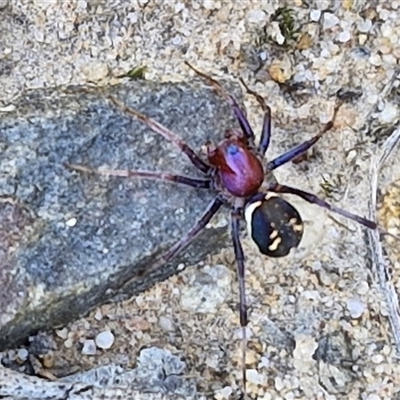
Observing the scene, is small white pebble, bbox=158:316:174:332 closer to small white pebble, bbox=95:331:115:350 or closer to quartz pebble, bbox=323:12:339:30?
small white pebble, bbox=95:331:115:350

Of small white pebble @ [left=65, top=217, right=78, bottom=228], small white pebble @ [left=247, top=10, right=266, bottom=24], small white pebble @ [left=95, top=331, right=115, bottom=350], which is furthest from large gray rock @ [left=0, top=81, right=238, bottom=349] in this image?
small white pebble @ [left=247, top=10, right=266, bottom=24]

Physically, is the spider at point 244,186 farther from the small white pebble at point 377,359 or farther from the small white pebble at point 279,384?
the small white pebble at point 377,359

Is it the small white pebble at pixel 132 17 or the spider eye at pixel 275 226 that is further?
the small white pebble at pixel 132 17

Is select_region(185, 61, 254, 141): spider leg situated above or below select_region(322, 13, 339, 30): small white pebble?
below

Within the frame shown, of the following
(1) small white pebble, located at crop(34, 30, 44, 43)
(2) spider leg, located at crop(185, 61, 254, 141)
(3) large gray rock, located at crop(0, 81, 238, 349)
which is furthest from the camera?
(1) small white pebble, located at crop(34, 30, 44, 43)

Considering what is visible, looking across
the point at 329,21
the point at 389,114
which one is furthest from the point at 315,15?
the point at 389,114

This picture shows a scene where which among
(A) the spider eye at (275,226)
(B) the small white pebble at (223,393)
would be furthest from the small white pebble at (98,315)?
(A) the spider eye at (275,226)

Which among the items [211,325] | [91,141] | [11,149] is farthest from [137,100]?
[211,325]
